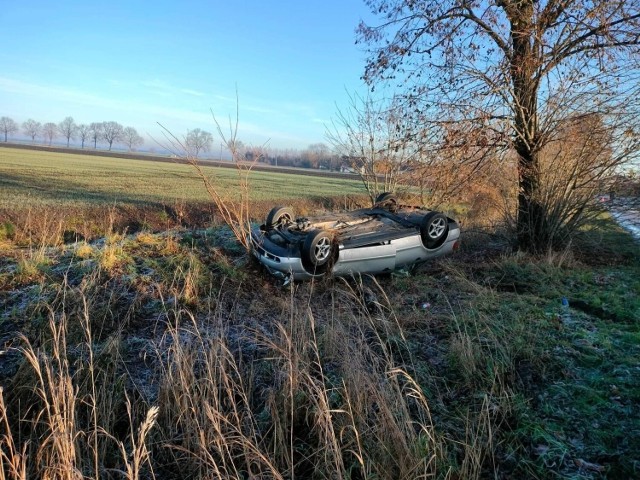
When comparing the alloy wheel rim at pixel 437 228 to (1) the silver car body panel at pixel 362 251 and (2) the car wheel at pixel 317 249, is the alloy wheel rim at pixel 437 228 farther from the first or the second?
(2) the car wheel at pixel 317 249

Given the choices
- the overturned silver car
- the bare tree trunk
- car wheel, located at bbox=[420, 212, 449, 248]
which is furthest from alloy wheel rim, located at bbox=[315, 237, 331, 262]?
the bare tree trunk

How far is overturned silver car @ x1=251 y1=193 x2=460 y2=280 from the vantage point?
6.30 m

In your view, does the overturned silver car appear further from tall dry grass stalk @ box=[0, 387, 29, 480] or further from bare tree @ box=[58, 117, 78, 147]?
bare tree @ box=[58, 117, 78, 147]

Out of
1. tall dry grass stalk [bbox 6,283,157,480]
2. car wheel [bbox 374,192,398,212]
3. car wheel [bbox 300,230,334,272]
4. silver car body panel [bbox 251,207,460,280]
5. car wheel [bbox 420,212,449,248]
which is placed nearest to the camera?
tall dry grass stalk [bbox 6,283,157,480]

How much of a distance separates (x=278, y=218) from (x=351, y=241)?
5.39ft

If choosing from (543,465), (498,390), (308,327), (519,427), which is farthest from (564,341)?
(308,327)

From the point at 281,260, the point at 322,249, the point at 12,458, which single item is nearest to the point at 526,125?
the point at 322,249

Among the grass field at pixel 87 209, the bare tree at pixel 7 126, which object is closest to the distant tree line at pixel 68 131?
the bare tree at pixel 7 126

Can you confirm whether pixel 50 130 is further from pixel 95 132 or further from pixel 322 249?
pixel 322 249

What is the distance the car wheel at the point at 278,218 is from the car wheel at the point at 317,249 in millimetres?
1310

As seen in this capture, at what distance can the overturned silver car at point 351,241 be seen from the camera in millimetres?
6301

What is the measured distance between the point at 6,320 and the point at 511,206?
31.9ft

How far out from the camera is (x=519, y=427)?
10.0ft

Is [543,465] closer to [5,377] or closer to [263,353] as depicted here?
[263,353]
